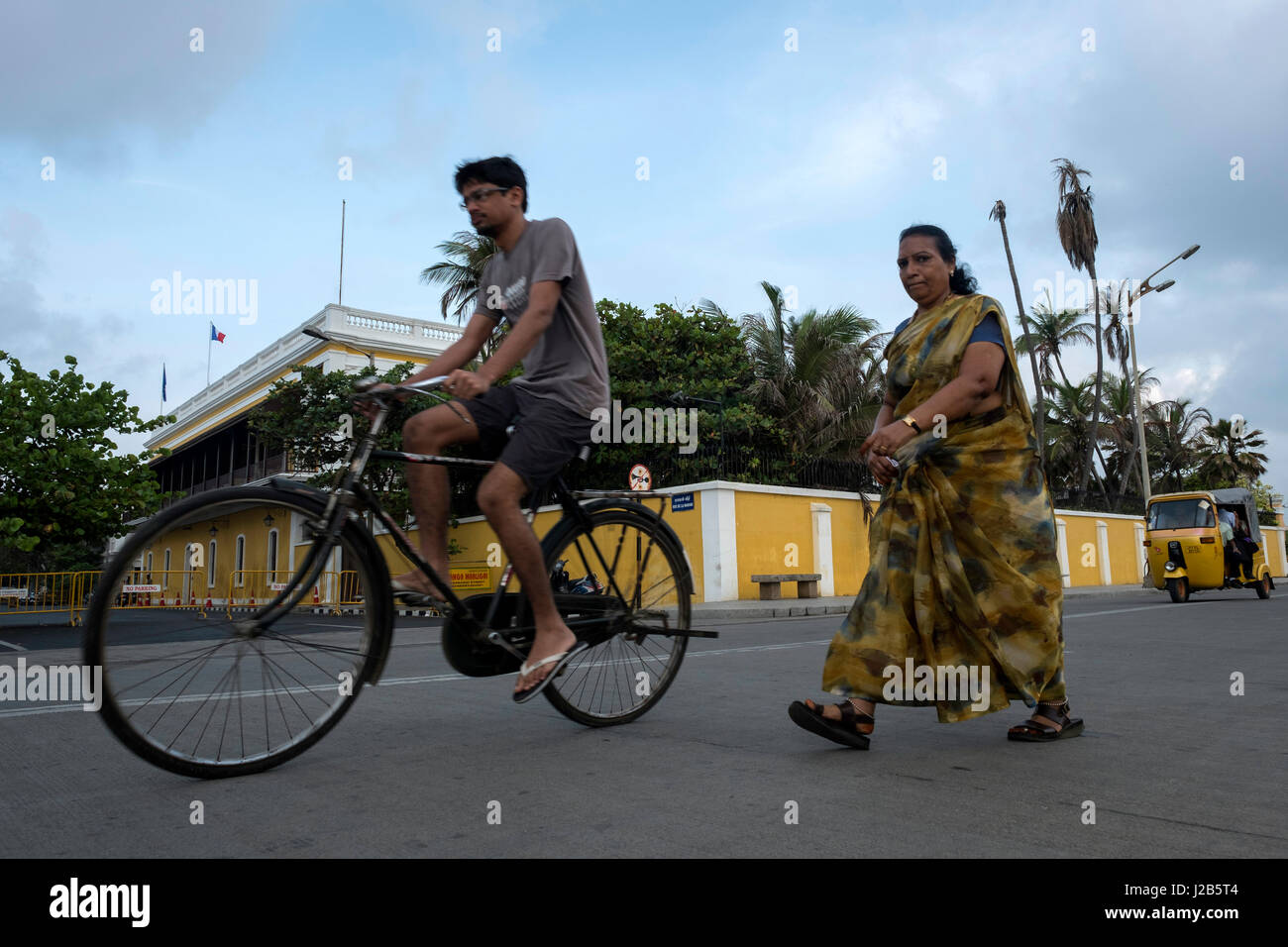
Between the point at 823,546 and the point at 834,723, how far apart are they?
17573mm

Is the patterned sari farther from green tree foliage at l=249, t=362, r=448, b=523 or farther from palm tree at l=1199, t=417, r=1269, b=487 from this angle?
palm tree at l=1199, t=417, r=1269, b=487

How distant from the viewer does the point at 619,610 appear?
3.71 meters

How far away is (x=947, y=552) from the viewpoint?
3.33m

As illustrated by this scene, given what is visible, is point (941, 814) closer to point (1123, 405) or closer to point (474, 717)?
point (474, 717)

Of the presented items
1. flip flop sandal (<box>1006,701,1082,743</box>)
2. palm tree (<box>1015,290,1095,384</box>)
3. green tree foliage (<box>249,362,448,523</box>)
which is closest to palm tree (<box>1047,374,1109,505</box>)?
palm tree (<box>1015,290,1095,384</box>)

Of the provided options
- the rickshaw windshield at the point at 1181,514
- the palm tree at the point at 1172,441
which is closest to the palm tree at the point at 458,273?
the rickshaw windshield at the point at 1181,514

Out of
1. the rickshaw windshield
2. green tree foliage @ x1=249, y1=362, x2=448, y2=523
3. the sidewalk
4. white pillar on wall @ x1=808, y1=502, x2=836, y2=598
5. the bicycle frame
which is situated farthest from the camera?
green tree foliage @ x1=249, y1=362, x2=448, y2=523

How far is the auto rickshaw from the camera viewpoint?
17.8m

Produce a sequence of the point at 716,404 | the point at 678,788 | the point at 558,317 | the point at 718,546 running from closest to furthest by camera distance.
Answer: the point at 678,788, the point at 558,317, the point at 718,546, the point at 716,404

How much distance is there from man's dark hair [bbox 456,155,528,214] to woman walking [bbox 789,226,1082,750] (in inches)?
62.6

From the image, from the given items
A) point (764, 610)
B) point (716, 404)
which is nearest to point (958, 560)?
point (764, 610)

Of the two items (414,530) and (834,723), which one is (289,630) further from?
(834,723)

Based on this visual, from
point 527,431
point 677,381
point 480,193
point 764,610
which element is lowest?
point 764,610
